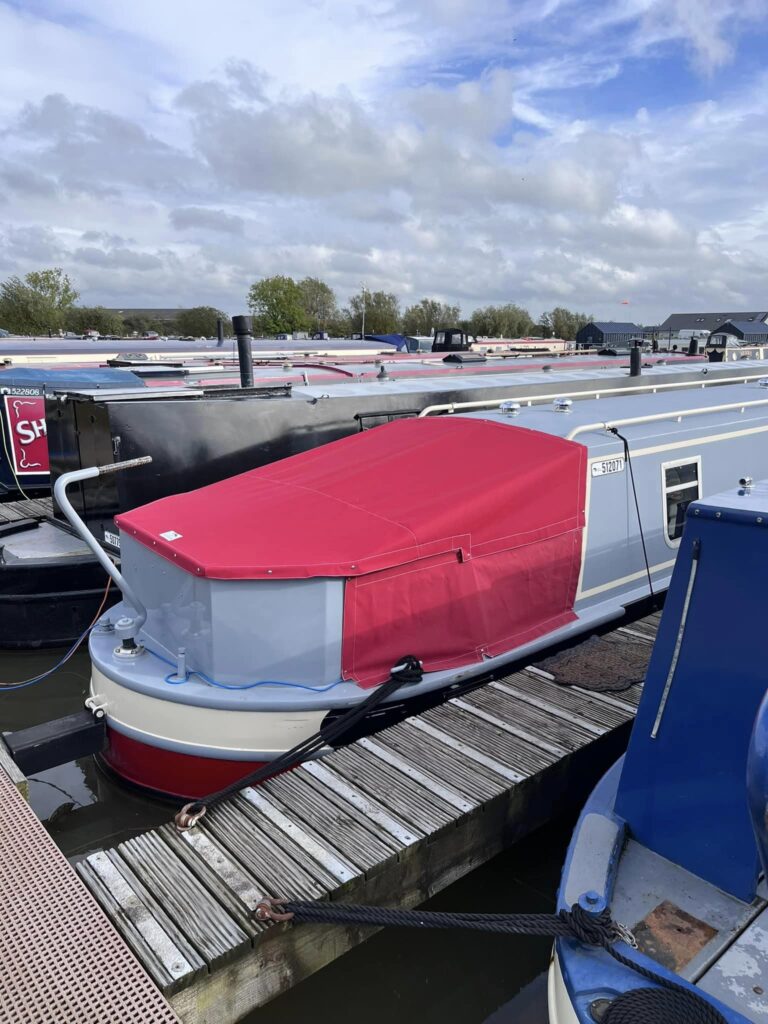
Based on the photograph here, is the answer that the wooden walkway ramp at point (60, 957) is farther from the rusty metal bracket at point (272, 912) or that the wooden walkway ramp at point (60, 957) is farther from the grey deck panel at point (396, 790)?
the grey deck panel at point (396, 790)

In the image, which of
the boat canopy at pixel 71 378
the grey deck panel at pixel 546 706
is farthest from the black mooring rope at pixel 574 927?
the boat canopy at pixel 71 378

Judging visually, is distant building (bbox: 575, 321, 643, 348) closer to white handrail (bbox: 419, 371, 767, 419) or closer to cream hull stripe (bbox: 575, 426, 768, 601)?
white handrail (bbox: 419, 371, 767, 419)

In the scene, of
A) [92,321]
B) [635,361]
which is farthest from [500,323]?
[635,361]

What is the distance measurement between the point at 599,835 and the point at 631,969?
0.59 metres

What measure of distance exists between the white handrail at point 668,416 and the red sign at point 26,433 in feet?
30.7

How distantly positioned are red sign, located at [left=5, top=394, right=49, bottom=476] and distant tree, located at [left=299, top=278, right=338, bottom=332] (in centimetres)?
6506

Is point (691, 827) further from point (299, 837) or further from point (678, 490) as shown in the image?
point (678, 490)

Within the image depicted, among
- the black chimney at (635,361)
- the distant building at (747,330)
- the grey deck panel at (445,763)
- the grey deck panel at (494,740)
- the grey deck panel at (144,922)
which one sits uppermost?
the distant building at (747,330)

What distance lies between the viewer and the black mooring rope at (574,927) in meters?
2.39

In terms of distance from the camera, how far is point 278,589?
4422 mm

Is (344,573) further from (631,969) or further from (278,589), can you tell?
(631,969)

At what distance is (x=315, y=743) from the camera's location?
168 inches

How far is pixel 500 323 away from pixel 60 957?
78.9m

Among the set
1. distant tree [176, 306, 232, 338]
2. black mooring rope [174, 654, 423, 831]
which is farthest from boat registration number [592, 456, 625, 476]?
distant tree [176, 306, 232, 338]
